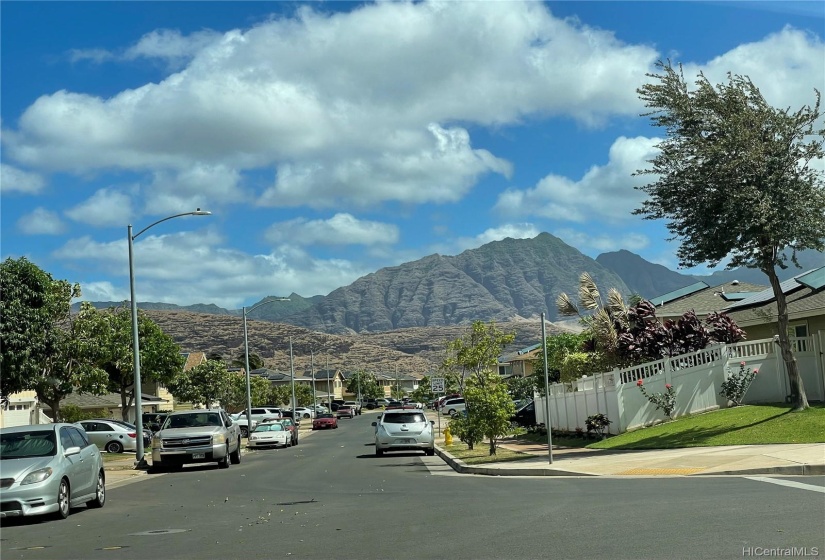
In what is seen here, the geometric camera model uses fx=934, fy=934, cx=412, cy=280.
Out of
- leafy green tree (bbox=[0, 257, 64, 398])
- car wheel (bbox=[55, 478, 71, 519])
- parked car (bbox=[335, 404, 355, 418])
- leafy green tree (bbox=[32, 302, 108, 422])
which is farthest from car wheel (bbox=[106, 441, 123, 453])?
parked car (bbox=[335, 404, 355, 418])

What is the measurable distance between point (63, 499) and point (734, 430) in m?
16.3

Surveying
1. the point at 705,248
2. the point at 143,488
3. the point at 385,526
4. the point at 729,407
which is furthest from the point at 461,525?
the point at 729,407

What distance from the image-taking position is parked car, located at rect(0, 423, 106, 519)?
1473 centimetres

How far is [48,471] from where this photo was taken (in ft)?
49.9

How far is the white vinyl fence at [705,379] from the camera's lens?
2764 cm

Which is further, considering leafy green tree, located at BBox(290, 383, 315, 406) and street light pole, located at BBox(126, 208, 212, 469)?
leafy green tree, located at BBox(290, 383, 315, 406)

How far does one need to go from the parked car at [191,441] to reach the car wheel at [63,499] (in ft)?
39.0

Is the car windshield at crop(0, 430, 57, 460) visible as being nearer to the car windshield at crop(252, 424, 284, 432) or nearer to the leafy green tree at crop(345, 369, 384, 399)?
the car windshield at crop(252, 424, 284, 432)

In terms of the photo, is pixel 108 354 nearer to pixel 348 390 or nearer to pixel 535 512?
pixel 535 512

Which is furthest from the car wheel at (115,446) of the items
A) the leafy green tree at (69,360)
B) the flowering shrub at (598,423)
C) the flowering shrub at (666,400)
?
the flowering shrub at (666,400)

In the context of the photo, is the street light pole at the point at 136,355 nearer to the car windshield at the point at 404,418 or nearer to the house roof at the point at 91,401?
the car windshield at the point at 404,418

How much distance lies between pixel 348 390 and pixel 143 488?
141258 mm

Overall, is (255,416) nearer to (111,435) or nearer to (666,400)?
(111,435)

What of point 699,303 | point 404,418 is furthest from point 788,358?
point 699,303
